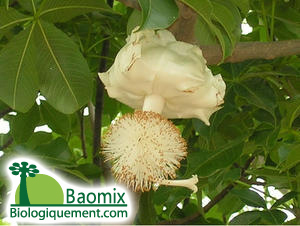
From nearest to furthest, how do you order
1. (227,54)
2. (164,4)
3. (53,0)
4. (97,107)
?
(164,4), (227,54), (53,0), (97,107)

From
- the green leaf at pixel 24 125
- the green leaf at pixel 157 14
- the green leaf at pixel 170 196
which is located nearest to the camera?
the green leaf at pixel 157 14

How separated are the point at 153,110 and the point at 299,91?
0.42 meters

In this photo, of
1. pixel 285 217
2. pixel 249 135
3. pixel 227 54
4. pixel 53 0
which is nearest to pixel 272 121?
pixel 249 135

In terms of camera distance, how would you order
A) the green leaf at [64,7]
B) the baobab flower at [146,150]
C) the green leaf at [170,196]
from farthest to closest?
the green leaf at [170,196] → the green leaf at [64,7] → the baobab flower at [146,150]

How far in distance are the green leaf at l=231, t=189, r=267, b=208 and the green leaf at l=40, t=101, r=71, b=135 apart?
347 mm

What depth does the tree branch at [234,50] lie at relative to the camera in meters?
0.78

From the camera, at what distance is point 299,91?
3.53 feet

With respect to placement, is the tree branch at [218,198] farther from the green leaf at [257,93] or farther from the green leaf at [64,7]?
the green leaf at [64,7]

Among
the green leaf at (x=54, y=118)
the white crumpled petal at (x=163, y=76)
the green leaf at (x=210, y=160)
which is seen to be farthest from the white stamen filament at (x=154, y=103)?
the green leaf at (x=54, y=118)

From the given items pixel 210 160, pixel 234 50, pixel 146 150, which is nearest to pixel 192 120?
pixel 210 160

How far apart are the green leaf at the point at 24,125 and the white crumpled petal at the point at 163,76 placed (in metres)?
0.41

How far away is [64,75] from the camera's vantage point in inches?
36.0

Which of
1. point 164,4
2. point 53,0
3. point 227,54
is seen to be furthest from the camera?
point 53,0

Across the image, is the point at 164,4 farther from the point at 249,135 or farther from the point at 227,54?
the point at 249,135
